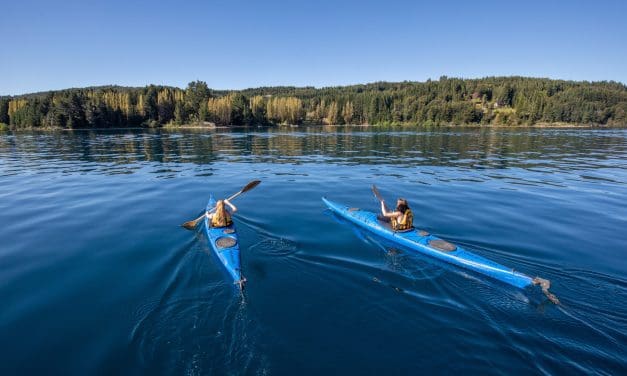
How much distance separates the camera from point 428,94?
193000 mm

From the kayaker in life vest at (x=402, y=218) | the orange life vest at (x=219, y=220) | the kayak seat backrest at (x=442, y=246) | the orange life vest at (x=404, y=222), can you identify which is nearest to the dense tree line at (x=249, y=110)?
the orange life vest at (x=219, y=220)

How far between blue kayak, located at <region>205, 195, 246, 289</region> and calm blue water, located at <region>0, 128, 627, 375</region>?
0.42 meters

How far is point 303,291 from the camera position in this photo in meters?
9.65

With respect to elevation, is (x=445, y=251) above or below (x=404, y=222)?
below

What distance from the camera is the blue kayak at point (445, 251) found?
945 centimetres

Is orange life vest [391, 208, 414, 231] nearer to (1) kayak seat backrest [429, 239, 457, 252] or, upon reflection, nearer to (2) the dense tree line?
(1) kayak seat backrest [429, 239, 457, 252]

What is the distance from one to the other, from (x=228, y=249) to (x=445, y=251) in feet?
23.3

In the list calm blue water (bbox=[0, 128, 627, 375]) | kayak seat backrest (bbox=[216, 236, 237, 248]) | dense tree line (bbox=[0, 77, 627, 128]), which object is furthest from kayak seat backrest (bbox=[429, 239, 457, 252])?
dense tree line (bbox=[0, 77, 627, 128])

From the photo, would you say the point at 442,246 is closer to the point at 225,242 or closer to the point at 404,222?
the point at 404,222

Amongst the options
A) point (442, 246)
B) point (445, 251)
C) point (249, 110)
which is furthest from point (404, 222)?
point (249, 110)

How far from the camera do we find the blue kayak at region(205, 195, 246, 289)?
9.77 m

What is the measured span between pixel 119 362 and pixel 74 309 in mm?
3222

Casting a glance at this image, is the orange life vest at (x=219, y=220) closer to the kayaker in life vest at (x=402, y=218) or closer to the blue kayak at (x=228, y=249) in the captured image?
the blue kayak at (x=228, y=249)

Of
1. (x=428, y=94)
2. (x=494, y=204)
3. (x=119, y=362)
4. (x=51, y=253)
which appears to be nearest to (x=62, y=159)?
(x=51, y=253)
